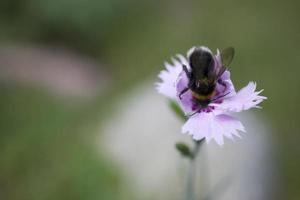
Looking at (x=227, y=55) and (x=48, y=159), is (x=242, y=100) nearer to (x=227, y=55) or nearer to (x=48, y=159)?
(x=227, y=55)

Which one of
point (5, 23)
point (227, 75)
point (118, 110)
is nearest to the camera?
point (227, 75)

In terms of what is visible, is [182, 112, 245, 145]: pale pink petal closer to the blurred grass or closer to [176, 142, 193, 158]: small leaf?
[176, 142, 193, 158]: small leaf

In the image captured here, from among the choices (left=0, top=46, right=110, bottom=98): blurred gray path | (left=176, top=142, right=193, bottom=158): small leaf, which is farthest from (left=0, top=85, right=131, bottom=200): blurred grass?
(left=176, top=142, right=193, bottom=158): small leaf

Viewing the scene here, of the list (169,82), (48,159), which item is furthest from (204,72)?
(48,159)

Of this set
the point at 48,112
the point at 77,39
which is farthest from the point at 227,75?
the point at 77,39

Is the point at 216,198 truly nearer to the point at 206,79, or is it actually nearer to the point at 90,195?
the point at 90,195

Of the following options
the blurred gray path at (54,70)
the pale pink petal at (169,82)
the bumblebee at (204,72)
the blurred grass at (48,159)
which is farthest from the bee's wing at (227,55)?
the blurred gray path at (54,70)
